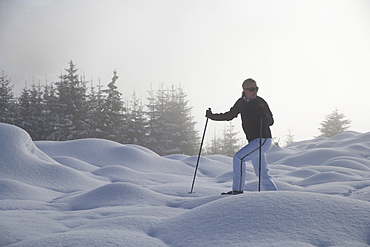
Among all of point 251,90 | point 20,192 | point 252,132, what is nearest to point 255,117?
point 252,132

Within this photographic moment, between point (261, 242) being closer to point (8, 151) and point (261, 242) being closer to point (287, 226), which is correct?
point (287, 226)

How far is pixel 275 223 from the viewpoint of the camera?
7.86ft

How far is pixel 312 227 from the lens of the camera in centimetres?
228

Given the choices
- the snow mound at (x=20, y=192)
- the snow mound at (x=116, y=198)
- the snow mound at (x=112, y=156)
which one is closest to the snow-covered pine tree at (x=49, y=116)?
the snow mound at (x=112, y=156)

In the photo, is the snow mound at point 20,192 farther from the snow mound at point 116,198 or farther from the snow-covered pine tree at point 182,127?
the snow-covered pine tree at point 182,127

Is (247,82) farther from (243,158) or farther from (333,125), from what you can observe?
(333,125)

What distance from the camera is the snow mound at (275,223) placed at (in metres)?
2.17

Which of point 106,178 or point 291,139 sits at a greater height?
point 291,139

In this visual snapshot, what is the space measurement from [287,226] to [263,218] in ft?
0.71

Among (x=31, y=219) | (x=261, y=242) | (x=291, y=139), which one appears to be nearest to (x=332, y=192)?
(x=261, y=242)

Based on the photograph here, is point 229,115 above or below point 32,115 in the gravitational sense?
below

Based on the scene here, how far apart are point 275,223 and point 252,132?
2.54 m

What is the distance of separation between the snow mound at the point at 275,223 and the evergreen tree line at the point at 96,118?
25.2 m

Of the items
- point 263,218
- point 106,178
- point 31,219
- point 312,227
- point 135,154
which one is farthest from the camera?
point 135,154
